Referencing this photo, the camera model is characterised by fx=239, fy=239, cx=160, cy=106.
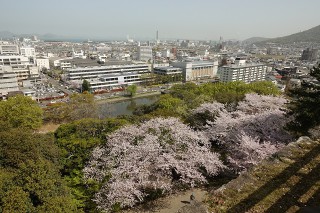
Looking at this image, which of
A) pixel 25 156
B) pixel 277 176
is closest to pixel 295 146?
pixel 277 176

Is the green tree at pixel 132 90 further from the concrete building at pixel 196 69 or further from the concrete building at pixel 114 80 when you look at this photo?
the concrete building at pixel 196 69

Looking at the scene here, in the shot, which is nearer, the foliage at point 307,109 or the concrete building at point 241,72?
the foliage at point 307,109

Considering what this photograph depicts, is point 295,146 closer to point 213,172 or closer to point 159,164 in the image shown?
point 213,172

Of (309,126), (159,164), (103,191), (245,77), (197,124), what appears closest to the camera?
(103,191)

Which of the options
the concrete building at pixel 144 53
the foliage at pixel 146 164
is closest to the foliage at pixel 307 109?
the foliage at pixel 146 164

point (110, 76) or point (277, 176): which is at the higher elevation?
point (277, 176)
